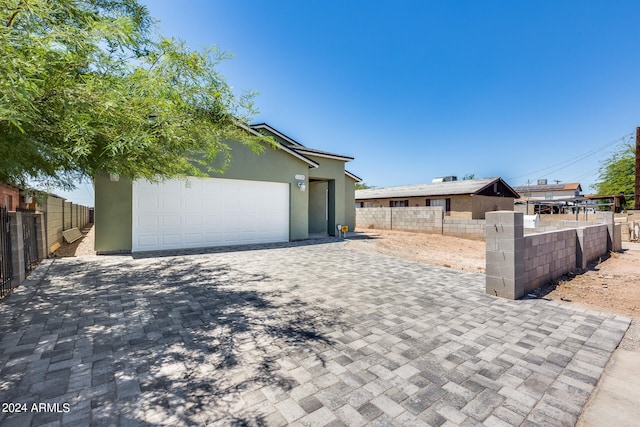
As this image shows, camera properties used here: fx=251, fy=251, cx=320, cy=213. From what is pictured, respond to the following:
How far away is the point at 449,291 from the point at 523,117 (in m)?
21.9

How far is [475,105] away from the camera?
16734 mm

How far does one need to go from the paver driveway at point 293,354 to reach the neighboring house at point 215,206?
357 cm

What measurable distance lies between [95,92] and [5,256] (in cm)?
443

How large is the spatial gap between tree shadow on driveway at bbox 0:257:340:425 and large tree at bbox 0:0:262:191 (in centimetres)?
211

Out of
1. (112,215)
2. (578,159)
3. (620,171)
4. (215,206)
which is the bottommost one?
(112,215)

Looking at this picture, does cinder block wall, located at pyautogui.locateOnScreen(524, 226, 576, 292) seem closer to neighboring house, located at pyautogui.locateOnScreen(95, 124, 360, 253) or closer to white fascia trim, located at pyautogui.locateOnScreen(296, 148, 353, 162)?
neighboring house, located at pyautogui.locateOnScreen(95, 124, 360, 253)

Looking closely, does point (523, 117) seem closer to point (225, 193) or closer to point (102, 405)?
point (225, 193)

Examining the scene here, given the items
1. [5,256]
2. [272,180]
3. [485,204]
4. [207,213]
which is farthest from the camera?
[485,204]

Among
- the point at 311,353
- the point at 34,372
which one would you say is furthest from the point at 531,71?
the point at 34,372

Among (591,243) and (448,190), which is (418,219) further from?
(591,243)

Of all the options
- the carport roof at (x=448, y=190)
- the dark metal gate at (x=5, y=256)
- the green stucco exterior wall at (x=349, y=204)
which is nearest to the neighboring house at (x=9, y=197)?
the dark metal gate at (x=5, y=256)

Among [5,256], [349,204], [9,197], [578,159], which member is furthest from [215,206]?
[578,159]

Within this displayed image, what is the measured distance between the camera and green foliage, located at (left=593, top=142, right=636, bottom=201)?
30344 millimetres

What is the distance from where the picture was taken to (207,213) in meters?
9.66
